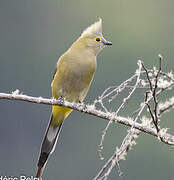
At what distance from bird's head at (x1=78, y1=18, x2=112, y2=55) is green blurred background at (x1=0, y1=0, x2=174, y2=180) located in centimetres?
841

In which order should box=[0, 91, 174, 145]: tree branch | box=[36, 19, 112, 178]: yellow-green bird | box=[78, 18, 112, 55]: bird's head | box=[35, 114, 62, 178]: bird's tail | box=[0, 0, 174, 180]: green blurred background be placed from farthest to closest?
box=[0, 0, 174, 180]: green blurred background → box=[78, 18, 112, 55]: bird's head → box=[36, 19, 112, 178]: yellow-green bird → box=[35, 114, 62, 178]: bird's tail → box=[0, 91, 174, 145]: tree branch

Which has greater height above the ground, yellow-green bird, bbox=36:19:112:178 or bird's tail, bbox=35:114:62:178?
yellow-green bird, bbox=36:19:112:178

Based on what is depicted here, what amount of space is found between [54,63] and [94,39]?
13977mm

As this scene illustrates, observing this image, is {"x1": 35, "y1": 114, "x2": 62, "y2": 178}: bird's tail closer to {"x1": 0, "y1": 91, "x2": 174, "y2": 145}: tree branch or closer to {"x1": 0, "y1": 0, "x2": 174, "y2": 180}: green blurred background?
{"x1": 0, "y1": 91, "x2": 174, "y2": 145}: tree branch

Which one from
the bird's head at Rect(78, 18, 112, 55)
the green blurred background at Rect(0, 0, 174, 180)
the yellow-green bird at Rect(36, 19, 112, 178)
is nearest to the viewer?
the yellow-green bird at Rect(36, 19, 112, 178)

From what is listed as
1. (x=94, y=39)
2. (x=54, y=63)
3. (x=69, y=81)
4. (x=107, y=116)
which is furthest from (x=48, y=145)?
(x=54, y=63)

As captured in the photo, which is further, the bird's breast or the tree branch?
the bird's breast

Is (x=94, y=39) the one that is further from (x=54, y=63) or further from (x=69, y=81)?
(x=54, y=63)

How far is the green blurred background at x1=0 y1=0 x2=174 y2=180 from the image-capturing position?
53.0ft

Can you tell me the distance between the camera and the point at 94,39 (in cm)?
538

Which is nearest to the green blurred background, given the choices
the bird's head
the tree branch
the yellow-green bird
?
the bird's head

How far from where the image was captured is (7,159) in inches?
667

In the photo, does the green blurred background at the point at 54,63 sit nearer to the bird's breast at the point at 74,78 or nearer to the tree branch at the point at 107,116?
the bird's breast at the point at 74,78

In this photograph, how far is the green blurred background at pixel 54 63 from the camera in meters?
16.2
